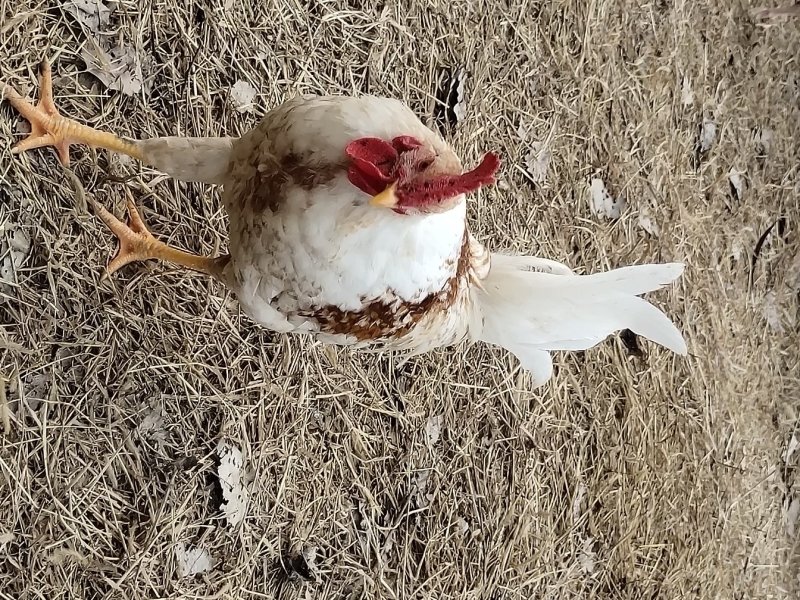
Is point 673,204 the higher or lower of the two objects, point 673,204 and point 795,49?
the lower

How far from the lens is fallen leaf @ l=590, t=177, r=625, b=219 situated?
7.50ft

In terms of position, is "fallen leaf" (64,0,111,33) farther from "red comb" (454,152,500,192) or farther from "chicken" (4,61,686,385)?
"red comb" (454,152,500,192)

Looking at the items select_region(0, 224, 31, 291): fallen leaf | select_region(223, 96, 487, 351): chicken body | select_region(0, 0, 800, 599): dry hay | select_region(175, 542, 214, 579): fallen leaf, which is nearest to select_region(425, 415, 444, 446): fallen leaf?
select_region(0, 0, 800, 599): dry hay

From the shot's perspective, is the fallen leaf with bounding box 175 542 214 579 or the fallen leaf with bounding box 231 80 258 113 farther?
the fallen leaf with bounding box 231 80 258 113

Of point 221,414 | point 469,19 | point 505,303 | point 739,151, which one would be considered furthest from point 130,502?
point 739,151

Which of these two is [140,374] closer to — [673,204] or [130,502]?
[130,502]

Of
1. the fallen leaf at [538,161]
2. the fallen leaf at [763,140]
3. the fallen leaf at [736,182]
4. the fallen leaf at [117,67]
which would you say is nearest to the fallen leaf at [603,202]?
the fallen leaf at [538,161]

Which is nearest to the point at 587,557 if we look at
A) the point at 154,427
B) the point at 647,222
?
the point at 647,222

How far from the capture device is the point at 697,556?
8.07 feet

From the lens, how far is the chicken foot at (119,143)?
126 cm

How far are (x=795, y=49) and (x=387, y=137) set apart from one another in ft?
8.79

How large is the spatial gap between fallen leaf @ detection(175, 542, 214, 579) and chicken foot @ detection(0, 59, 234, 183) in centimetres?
83

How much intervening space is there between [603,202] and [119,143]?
1574 millimetres

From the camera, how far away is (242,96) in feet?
5.48
